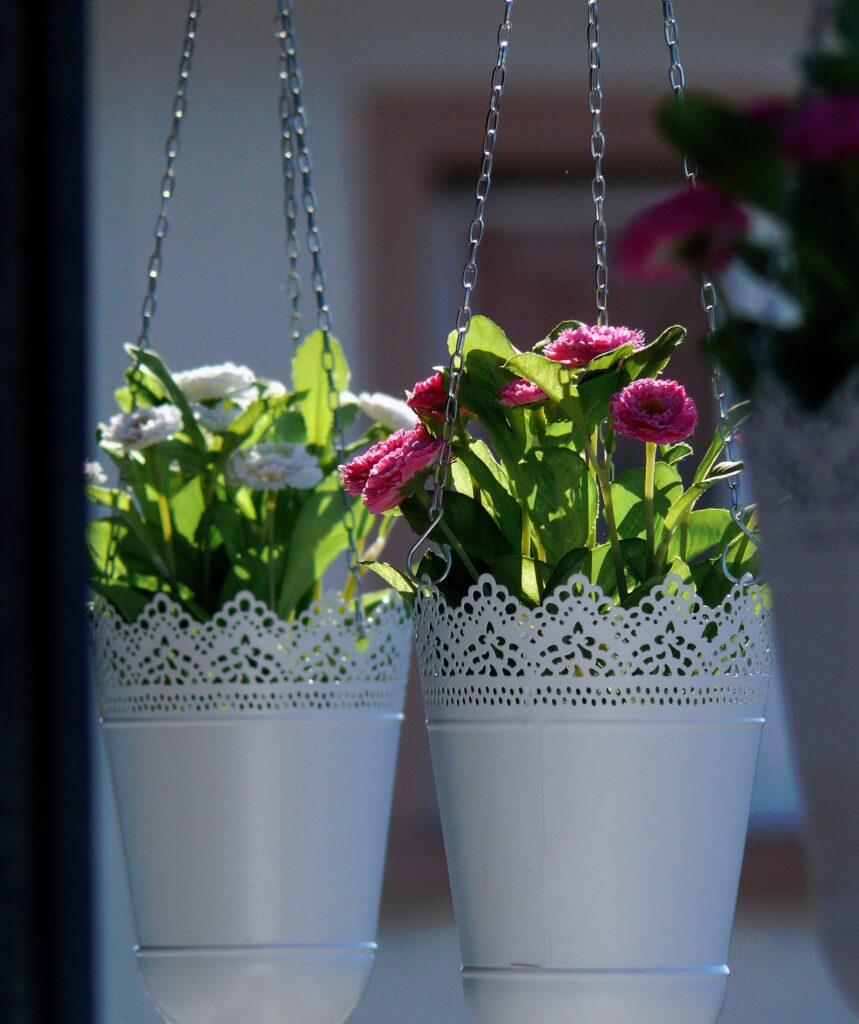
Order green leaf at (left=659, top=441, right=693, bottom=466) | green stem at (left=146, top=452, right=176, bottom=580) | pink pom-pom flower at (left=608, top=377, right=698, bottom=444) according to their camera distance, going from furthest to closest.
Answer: green stem at (left=146, top=452, right=176, bottom=580)
green leaf at (left=659, top=441, right=693, bottom=466)
pink pom-pom flower at (left=608, top=377, right=698, bottom=444)

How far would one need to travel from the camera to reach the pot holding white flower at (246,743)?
2.56 ft

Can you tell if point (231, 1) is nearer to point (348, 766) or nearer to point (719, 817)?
point (348, 766)

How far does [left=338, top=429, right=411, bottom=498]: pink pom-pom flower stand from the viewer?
727 mm

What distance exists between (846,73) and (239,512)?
21.0 inches

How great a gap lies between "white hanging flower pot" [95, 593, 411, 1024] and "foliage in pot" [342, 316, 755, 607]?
0.11 m

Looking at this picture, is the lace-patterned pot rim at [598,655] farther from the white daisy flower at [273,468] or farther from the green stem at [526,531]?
the white daisy flower at [273,468]

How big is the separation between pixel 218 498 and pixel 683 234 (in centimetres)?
50

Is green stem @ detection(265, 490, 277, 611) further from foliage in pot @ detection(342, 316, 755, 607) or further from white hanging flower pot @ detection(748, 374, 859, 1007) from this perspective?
white hanging flower pot @ detection(748, 374, 859, 1007)

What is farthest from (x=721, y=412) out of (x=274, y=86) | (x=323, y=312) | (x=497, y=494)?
(x=274, y=86)

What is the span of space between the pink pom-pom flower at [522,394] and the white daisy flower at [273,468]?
169 mm

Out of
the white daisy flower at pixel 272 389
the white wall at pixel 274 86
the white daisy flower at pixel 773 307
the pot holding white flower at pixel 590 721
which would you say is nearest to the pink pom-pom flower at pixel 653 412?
the pot holding white flower at pixel 590 721

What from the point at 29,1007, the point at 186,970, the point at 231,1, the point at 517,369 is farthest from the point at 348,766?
the point at 231,1

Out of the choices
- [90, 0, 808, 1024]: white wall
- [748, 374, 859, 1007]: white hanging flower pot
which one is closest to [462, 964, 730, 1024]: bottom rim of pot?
[748, 374, 859, 1007]: white hanging flower pot

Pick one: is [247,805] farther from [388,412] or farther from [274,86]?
[274,86]
